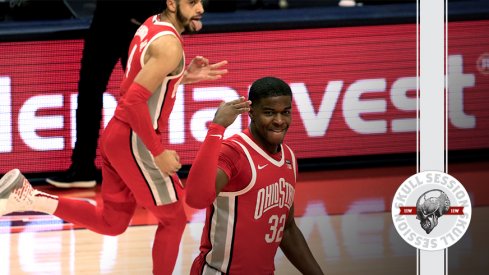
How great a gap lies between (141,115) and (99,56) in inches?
104

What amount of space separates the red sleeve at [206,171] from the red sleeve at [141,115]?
871mm

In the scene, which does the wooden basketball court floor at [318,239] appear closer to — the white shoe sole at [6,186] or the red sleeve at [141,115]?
the white shoe sole at [6,186]

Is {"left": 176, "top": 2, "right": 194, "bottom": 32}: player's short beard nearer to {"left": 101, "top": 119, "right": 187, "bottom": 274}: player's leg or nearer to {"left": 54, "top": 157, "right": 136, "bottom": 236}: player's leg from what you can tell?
{"left": 101, "top": 119, "right": 187, "bottom": 274}: player's leg

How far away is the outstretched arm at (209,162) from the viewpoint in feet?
12.7

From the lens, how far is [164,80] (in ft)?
16.5

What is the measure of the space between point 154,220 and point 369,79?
205cm

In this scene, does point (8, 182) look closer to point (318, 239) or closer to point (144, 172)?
point (144, 172)

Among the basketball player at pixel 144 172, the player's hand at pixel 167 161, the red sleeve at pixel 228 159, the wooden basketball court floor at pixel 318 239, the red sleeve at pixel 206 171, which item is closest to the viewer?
the red sleeve at pixel 206 171

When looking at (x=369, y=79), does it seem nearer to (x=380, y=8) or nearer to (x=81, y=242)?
(x=380, y=8)

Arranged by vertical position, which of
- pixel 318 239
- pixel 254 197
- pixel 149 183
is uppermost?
pixel 254 197

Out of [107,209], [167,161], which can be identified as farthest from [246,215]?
[107,209]

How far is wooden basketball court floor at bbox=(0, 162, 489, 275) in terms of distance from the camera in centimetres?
579

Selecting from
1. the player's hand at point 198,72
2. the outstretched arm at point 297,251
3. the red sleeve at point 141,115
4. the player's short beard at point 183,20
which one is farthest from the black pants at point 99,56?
the outstretched arm at point 297,251

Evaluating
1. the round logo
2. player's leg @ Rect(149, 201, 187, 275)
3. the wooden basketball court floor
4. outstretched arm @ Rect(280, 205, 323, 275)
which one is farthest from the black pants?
the round logo
